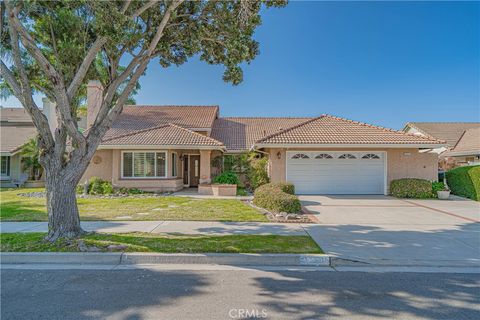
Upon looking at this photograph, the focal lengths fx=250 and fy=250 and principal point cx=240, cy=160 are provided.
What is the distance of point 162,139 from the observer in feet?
53.1

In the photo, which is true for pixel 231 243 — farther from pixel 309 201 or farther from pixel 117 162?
pixel 117 162

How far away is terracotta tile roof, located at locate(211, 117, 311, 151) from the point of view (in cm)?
2072

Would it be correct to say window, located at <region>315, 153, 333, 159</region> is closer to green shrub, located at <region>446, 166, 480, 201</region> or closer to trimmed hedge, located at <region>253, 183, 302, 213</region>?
trimmed hedge, located at <region>253, 183, 302, 213</region>

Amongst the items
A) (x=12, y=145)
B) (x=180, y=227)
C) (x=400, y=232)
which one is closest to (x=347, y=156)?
(x=400, y=232)

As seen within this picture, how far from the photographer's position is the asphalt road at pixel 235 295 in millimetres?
3377

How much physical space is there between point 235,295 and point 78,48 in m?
7.05

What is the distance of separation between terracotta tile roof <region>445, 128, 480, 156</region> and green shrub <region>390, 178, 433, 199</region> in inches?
410

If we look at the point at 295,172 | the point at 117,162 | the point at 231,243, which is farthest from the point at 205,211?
the point at 117,162

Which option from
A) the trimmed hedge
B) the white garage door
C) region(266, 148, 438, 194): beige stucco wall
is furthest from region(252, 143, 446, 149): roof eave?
the trimmed hedge

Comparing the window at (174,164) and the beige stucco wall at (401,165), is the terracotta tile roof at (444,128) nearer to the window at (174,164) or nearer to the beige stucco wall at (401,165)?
the beige stucco wall at (401,165)

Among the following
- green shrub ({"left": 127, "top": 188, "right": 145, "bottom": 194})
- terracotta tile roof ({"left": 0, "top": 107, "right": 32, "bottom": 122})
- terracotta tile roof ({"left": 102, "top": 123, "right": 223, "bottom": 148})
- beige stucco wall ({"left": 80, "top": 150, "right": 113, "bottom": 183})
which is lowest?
green shrub ({"left": 127, "top": 188, "right": 145, "bottom": 194})

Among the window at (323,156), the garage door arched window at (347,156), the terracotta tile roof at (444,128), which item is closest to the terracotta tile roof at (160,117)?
the window at (323,156)
